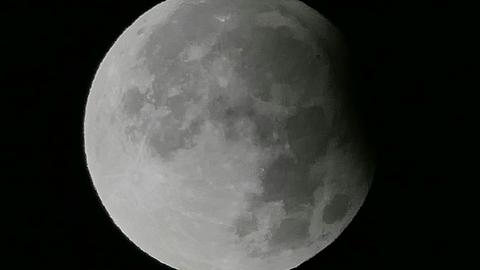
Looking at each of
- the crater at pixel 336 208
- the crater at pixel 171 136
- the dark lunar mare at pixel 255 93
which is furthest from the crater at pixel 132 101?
the crater at pixel 336 208

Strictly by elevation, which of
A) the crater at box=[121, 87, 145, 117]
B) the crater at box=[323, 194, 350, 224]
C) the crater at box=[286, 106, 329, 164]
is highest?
the crater at box=[121, 87, 145, 117]

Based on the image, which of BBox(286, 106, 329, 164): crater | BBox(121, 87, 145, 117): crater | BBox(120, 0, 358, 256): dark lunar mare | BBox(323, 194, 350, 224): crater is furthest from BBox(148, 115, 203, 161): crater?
BBox(323, 194, 350, 224): crater

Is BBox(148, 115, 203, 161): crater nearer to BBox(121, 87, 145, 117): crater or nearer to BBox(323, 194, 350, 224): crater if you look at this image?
BBox(121, 87, 145, 117): crater

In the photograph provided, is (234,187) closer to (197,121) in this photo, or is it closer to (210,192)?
(210,192)

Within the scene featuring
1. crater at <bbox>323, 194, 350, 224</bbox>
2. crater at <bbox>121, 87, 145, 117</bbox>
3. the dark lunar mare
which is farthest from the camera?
crater at <bbox>323, 194, 350, 224</bbox>

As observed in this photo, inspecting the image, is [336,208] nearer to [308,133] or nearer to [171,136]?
[308,133]

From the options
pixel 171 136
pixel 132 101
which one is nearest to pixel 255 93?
pixel 171 136

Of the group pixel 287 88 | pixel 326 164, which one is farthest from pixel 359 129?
pixel 287 88

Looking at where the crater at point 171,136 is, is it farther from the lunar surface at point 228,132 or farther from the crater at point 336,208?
the crater at point 336,208

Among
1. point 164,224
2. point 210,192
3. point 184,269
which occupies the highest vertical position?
point 210,192
